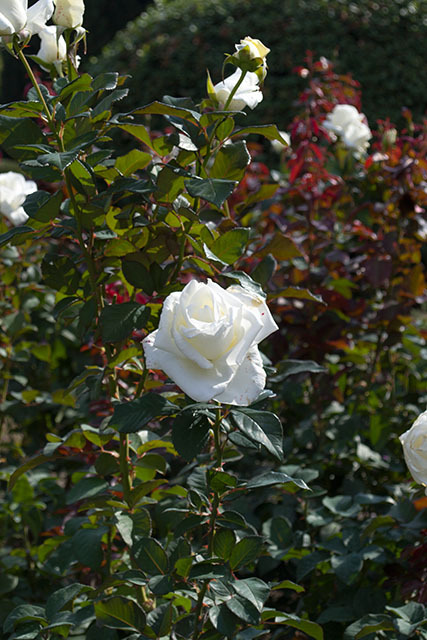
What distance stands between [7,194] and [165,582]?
1.09 metres

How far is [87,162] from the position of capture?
3.66 feet

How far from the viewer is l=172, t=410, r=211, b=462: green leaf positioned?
943 mm

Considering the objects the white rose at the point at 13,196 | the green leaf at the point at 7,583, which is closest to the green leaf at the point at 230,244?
the white rose at the point at 13,196

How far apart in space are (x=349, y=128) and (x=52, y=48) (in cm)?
127

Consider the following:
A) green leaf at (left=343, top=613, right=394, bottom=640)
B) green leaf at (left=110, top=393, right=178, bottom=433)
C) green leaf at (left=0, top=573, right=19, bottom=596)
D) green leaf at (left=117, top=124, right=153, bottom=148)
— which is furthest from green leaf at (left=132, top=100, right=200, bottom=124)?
green leaf at (left=0, top=573, right=19, bottom=596)

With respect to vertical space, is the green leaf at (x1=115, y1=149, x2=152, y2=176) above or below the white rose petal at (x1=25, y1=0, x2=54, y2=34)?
below

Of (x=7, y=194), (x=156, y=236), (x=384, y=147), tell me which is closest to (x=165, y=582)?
(x=156, y=236)

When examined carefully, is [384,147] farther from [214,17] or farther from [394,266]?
[214,17]

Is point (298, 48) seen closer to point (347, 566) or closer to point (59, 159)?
point (347, 566)

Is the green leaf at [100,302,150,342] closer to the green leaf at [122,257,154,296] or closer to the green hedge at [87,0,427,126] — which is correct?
the green leaf at [122,257,154,296]

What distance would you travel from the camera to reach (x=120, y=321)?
3.61 feet

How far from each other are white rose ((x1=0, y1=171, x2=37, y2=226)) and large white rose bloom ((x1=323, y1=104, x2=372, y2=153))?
967mm

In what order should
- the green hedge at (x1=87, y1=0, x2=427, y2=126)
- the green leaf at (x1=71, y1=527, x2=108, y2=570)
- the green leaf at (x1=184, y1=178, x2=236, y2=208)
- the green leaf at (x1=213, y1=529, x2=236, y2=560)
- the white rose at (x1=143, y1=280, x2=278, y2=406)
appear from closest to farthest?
1. the white rose at (x1=143, y1=280, x2=278, y2=406)
2. the green leaf at (x1=184, y1=178, x2=236, y2=208)
3. the green leaf at (x1=213, y1=529, x2=236, y2=560)
4. the green leaf at (x1=71, y1=527, x2=108, y2=570)
5. the green hedge at (x1=87, y1=0, x2=427, y2=126)

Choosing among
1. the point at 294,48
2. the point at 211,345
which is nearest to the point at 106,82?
the point at 211,345
